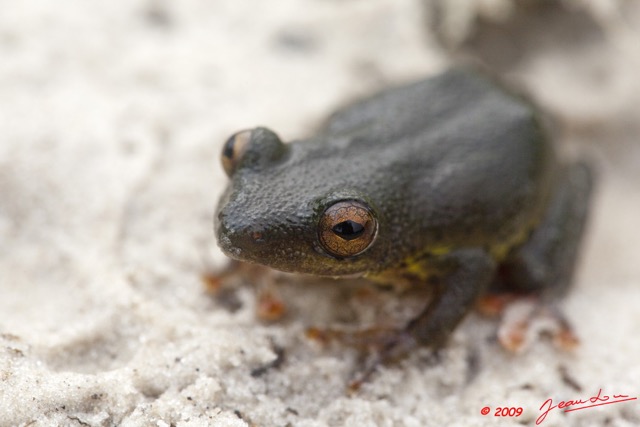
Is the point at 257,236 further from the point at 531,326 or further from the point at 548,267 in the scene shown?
the point at 548,267

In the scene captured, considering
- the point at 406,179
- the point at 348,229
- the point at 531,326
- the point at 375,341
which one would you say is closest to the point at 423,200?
the point at 406,179

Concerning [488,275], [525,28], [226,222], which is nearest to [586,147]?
[525,28]

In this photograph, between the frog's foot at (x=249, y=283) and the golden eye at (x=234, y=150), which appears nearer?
the golden eye at (x=234, y=150)

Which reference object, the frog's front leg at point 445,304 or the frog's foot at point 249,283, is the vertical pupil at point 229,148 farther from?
the frog's front leg at point 445,304

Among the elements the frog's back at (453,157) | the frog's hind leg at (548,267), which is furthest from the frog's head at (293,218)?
the frog's hind leg at (548,267)

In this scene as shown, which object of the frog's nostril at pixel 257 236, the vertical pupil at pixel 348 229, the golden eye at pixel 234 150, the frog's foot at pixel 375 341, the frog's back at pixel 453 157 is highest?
the frog's back at pixel 453 157

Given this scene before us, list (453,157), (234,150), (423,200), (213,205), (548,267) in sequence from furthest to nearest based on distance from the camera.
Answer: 1. (213,205)
2. (548,267)
3. (453,157)
4. (423,200)
5. (234,150)

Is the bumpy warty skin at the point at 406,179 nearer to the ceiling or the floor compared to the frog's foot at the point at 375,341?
nearer to the ceiling
